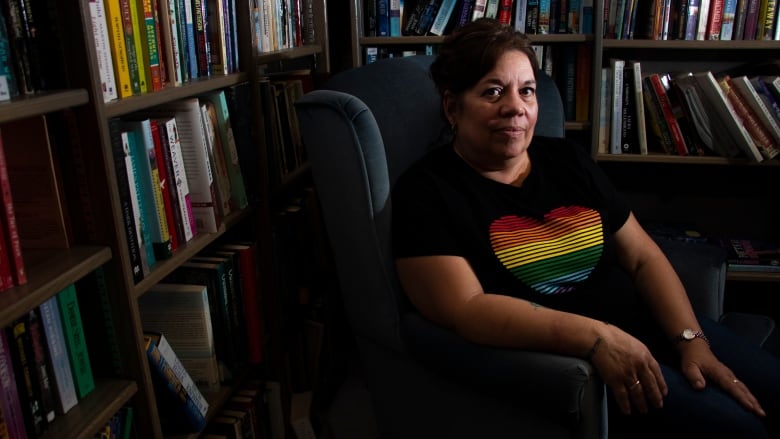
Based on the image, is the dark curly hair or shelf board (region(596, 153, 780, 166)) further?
shelf board (region(596, 153, 780, 166))

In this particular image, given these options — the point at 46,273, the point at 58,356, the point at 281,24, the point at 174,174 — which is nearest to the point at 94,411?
the point at 58,356

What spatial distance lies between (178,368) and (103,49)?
583 millimetres

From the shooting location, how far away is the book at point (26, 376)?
0.90 meters

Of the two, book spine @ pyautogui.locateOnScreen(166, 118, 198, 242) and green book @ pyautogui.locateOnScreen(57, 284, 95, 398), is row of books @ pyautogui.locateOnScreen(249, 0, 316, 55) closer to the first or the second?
book spine @ pyautogui.locateOnScreen(166, 118, 198, 242)

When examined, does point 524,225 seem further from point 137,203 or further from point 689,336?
point 137,203

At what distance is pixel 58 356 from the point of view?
38.4 inches

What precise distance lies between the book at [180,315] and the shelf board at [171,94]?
1.25 ft

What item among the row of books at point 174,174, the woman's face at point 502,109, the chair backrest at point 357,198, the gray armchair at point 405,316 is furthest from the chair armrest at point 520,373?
the row of books at point 174,174

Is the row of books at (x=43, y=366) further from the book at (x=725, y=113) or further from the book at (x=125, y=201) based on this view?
the book at (x=725, y=113)

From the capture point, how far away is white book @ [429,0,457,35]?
218 cm

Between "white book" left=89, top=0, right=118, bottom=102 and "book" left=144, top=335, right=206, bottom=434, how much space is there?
1.39ft

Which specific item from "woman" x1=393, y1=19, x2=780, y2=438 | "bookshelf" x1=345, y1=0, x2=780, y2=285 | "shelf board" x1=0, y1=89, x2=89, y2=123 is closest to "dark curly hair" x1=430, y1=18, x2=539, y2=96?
"woman" x1=393, y1=19, x2=780, y2=438

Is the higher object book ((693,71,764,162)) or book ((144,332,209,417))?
book ((693,71,764,162))

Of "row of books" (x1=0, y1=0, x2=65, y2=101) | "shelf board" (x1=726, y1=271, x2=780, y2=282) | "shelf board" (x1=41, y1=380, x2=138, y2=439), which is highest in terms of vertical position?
"row of books" (x1=0, y1=0, x2=65, y2=101)
